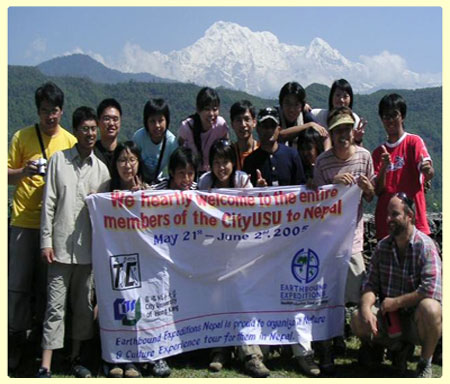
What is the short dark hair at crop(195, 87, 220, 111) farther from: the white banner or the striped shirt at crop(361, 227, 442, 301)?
the striped shirt at crop(361, 227, 442, 301)

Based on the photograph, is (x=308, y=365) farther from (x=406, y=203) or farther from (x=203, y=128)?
(x=203, y=128)

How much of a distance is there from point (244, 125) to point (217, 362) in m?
2.29

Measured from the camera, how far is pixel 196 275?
583 cm

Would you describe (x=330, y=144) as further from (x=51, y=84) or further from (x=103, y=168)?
(x=51, y=84)

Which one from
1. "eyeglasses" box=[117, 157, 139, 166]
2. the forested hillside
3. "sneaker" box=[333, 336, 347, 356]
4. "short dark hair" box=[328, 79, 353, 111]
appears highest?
the forested hillside

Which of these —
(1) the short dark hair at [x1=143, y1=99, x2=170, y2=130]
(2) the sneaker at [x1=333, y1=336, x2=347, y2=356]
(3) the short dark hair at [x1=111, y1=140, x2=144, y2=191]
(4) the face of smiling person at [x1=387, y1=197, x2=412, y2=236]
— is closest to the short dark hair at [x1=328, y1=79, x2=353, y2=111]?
(4) the face of smiling person at [x1=387, y1=197, x2=412, y2=236]

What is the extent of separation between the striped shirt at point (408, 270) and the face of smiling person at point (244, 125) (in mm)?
1677

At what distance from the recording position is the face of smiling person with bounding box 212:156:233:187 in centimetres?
565

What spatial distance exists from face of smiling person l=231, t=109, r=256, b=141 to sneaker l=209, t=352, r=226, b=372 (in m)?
2.11

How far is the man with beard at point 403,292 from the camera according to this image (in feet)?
17.6

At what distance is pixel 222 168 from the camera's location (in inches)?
224

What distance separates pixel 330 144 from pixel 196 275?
1.96 m

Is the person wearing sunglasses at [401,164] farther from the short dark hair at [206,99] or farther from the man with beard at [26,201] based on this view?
the man with beard at [26,201]

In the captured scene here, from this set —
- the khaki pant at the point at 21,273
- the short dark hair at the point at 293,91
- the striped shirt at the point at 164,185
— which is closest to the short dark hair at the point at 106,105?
the striped shirt at the point at 164,185
